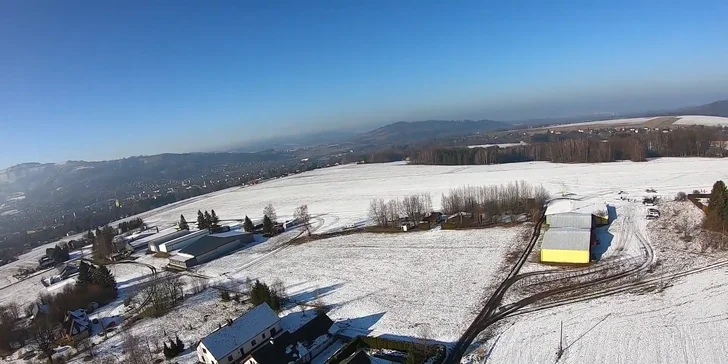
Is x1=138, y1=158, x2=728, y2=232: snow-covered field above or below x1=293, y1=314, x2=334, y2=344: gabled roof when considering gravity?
above

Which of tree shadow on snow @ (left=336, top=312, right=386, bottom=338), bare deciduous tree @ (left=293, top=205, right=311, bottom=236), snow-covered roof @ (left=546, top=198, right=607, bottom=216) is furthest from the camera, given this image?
bare deciduous tree @ (left=293, top=205, right=311, bottom=236)

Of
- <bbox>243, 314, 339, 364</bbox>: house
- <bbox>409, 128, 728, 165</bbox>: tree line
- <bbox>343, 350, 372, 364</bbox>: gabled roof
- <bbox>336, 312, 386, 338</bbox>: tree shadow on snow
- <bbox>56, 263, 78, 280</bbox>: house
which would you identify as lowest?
<bbox>56, 263, 78, 280</bbox>: house

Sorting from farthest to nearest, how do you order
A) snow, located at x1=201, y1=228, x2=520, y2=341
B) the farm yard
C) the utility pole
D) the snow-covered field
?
the snow-covered field
snow, located at x1=201, y1=228, x2=520, y2=341
the farm yard
the utility pole

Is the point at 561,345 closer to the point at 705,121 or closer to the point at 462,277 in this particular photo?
the point at 462,277

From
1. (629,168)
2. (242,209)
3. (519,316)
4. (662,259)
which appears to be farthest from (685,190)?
(242,209)

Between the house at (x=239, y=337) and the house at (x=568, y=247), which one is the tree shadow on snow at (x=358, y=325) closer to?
the house at (x=239, y=337)

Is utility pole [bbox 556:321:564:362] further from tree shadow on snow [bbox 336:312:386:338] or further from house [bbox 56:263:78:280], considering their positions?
house [bbox 56:263:78:280]

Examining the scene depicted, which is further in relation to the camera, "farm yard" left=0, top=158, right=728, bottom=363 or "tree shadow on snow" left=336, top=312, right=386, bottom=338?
"tree shadow on snow" left=336, top=312, right=386, bottom=338

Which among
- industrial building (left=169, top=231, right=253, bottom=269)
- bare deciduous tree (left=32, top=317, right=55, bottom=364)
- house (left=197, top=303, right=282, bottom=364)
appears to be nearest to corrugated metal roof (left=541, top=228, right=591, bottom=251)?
house (left=197, top=303, right=282, bottom=364)
